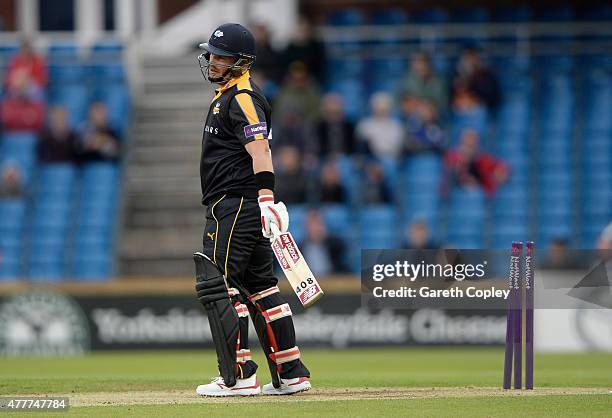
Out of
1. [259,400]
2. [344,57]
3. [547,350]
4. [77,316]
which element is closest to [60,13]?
[344,57]

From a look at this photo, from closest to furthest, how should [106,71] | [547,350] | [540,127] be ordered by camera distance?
[547,350] < [540,127] < [106,71]

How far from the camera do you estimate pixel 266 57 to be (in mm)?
19047

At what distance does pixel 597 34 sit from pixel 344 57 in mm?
3806

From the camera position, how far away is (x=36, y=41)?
68.8ft

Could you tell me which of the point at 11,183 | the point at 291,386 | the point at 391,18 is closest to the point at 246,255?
the point at 291,386

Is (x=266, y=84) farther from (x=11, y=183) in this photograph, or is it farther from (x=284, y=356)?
(x=284, y=356)

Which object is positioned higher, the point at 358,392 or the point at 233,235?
the point at 233,235

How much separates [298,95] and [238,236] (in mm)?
10468

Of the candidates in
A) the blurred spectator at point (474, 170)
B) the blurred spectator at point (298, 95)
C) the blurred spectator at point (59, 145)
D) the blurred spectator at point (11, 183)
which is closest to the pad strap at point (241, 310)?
the blurred spectator at point (474, 170)

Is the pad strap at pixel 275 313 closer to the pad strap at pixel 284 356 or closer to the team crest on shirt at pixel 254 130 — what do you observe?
Answer: the pad strap at pixel 284 356

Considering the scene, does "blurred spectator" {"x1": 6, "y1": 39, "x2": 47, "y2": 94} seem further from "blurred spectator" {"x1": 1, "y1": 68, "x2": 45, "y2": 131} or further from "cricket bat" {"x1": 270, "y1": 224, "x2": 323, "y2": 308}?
"cricket bat" {"x1": 270, "y1": 224, "x2": 323, "y2": 308}

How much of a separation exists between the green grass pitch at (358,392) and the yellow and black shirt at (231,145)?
135 centimetres

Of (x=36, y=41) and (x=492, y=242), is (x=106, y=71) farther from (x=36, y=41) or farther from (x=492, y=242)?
(x=492, y=242)

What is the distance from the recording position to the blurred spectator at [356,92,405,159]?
18344 millimetres
